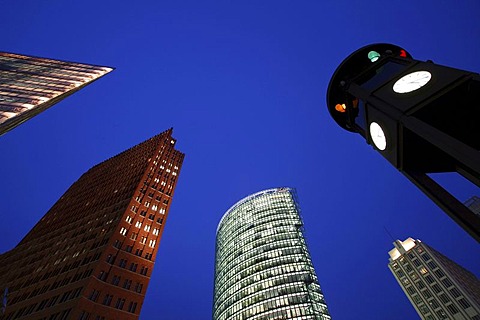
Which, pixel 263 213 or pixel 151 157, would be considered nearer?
pixel 151 157

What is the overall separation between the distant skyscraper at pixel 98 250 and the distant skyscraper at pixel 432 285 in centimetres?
8033

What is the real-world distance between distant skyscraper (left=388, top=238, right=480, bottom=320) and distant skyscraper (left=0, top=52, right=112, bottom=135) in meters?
105

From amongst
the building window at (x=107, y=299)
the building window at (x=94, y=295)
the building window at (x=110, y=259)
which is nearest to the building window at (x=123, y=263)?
the building window at (x=110, y=259)

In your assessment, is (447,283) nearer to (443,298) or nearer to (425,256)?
(443,298)

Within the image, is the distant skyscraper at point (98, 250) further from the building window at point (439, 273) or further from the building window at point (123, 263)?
the building window at point (439, 273)

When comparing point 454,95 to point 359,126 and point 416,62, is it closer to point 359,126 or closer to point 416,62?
point 416,62

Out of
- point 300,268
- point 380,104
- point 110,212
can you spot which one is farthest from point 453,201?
point 300,268

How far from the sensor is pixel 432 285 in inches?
3246

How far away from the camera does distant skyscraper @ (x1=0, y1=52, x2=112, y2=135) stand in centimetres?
3819

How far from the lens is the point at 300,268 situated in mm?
78938

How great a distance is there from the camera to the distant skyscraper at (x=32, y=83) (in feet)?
125

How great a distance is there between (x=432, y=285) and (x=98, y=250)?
9198cm

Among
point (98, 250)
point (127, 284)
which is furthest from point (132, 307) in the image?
point (98, 250)

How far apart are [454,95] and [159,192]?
7024cm
